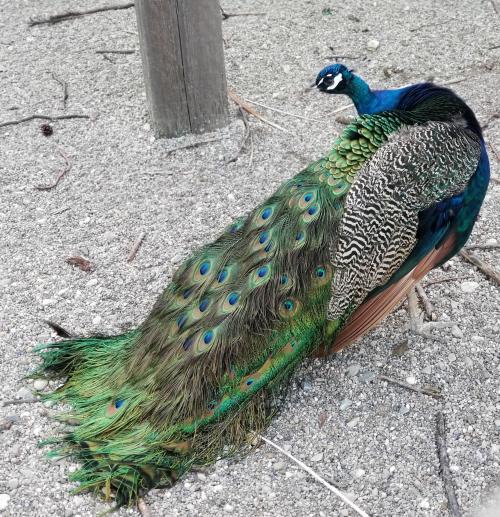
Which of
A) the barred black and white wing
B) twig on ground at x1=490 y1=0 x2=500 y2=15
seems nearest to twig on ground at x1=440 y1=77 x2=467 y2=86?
twig on ground at x1=490 y1=0 x2=500 y2=15

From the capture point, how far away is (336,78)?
3.09 m

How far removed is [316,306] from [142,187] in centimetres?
169

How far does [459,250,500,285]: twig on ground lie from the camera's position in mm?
3046

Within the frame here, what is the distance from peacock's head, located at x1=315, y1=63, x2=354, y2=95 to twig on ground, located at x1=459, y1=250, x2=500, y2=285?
0.91 m

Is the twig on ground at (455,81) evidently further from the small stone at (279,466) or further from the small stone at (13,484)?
the small stone at (13,484)

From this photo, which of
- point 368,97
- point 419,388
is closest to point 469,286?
point 419,388

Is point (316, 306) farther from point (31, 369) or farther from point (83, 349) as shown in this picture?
point (31, 369)

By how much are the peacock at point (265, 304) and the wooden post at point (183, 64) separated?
4.98 ft

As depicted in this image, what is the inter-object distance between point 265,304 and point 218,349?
204 mm

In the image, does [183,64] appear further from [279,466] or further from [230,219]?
[279,466]

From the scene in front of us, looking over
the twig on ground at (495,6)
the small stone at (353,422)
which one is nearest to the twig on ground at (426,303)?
the small stone at (353,422)

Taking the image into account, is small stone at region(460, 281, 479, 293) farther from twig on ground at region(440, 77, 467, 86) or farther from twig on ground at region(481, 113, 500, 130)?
twig on ground at region(440, 77, 467, 86)

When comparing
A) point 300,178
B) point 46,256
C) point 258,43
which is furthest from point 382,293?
point 258,43

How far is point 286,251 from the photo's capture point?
2262 millimetres
